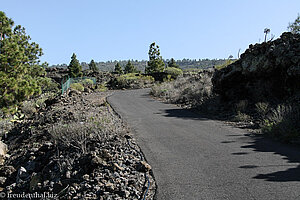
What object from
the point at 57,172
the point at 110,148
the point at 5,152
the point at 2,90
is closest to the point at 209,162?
the point at 110,148

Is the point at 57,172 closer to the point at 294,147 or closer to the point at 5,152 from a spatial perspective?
the point at 5,152

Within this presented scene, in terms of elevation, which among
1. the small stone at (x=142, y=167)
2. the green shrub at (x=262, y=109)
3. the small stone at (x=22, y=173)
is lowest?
the small stone at (x=22, y=173)

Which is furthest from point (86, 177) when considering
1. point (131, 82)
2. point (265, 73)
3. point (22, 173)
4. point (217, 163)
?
point (131, 82)

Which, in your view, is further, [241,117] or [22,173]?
[241,117]

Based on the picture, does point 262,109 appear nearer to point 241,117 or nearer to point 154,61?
point 241,117

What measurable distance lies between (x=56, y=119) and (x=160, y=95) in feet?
38.1

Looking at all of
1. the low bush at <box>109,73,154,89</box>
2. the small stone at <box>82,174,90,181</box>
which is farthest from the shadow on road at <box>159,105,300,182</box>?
the low bush at <box>109,73,154,89</box>

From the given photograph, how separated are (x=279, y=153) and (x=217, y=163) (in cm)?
196

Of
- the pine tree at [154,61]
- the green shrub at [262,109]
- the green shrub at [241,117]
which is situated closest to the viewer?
the green shrub at [262,109]

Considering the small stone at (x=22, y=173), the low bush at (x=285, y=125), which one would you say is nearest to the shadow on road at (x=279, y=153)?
the low bush at (x=285, y=125)

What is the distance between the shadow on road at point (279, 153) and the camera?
16.7ft

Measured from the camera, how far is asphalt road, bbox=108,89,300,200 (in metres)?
4.60

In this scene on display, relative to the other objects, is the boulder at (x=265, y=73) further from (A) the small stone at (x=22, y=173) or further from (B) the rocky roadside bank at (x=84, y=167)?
(A) the small stone at (x=22, y=173)

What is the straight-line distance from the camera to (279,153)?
21.6ft
